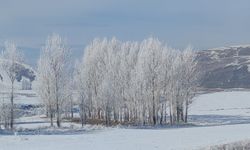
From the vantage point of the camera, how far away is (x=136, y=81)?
7131 cm

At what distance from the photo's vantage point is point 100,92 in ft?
245

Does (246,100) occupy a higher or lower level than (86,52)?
lower

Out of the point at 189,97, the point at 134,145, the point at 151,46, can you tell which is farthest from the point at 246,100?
the point at 134,145

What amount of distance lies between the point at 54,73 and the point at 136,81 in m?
11.1

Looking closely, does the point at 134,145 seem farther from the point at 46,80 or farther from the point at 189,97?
the point at 189,97

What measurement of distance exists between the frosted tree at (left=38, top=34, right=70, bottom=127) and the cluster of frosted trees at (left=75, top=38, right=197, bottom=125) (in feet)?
21.2

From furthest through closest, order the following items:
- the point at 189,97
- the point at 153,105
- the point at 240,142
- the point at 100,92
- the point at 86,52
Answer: the point at 86,52, the point at 189,97, the point at 100,92, the point at 153,105, the point at 240,142

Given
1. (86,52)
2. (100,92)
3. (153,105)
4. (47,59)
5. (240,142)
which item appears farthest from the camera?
(86,52)

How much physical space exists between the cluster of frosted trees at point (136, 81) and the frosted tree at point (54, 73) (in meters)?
6.47

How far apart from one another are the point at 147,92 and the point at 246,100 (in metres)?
70.2

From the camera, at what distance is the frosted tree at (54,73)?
65938 mm

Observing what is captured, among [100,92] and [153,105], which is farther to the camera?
[100,92]

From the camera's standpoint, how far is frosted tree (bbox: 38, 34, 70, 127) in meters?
65.9

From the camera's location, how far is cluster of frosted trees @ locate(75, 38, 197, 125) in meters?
71.0
